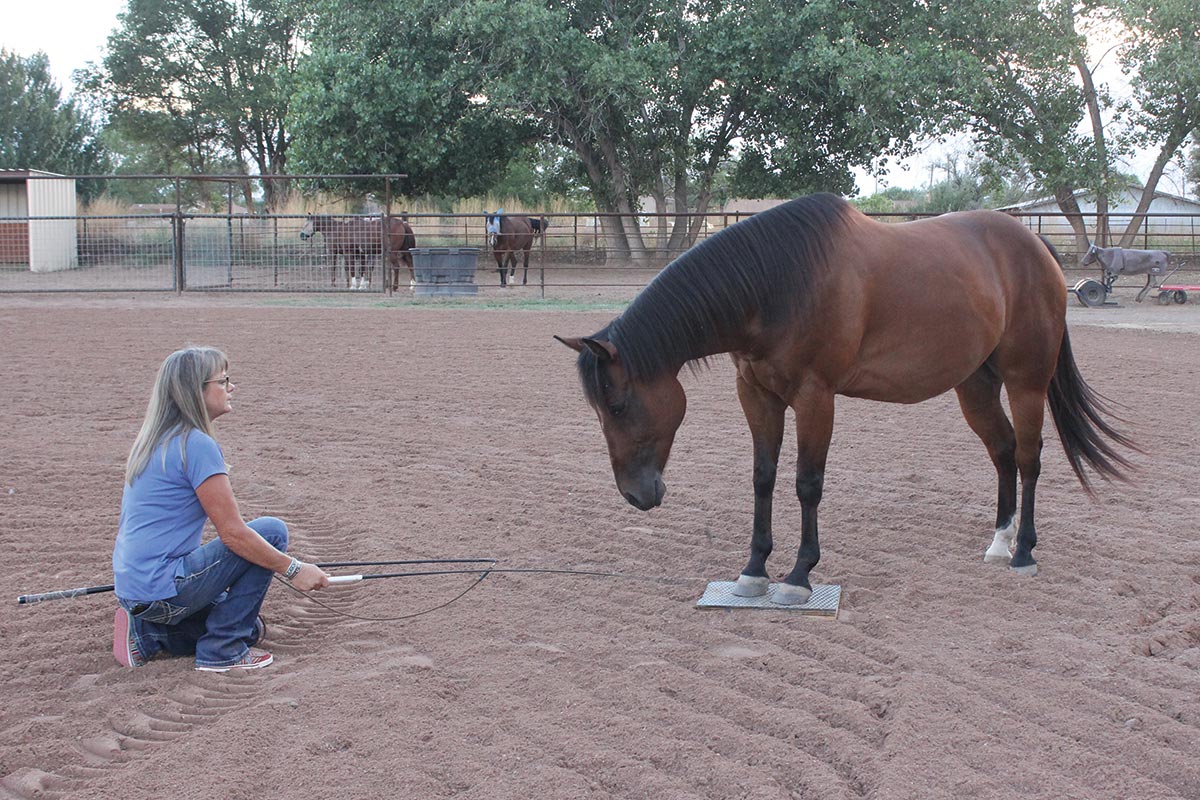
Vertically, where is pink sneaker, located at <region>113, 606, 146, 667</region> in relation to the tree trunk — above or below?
below

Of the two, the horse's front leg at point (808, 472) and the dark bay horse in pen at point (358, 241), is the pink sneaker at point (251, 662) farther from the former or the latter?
the dark bay horse in pen at point (358, 241)

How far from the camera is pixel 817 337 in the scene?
157 inches

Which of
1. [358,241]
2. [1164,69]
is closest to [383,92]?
[358,241]

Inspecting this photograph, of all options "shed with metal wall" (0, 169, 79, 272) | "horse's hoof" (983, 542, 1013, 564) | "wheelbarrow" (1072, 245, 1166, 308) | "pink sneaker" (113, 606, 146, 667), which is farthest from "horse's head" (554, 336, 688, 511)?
"shed with metal wall" (0, 169, 79, 272)

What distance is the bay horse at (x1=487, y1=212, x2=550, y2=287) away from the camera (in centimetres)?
1964

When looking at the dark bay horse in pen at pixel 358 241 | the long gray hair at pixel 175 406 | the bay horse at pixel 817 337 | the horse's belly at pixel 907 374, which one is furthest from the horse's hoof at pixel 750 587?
the dark bay horse in pen at pixel 358 241

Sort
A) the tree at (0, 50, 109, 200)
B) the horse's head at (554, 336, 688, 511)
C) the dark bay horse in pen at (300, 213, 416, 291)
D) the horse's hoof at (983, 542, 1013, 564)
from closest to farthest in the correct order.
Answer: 1. the horse's head at (554, 336, 688, 511)
2. the horse's hoof at (983, 542, 1013, 564)
3. the dark bay horse in pen at (300, 213, 416, 291)
4. the tree at (0, 50, 109, 200)

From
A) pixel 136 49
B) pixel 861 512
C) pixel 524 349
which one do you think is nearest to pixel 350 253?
pixel 524 349

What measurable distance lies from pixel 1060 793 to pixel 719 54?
876 inches

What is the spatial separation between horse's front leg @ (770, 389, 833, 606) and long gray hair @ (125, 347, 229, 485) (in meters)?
2.17

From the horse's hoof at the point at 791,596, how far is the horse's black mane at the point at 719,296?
959 millimetres

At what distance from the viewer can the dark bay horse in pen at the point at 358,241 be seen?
Answer: 63.1 ft

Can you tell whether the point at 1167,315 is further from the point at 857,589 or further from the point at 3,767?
the point at 3,767

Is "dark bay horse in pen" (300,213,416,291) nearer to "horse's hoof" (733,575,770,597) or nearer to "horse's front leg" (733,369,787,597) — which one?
"horse's front leg" (733,369,787,597)
